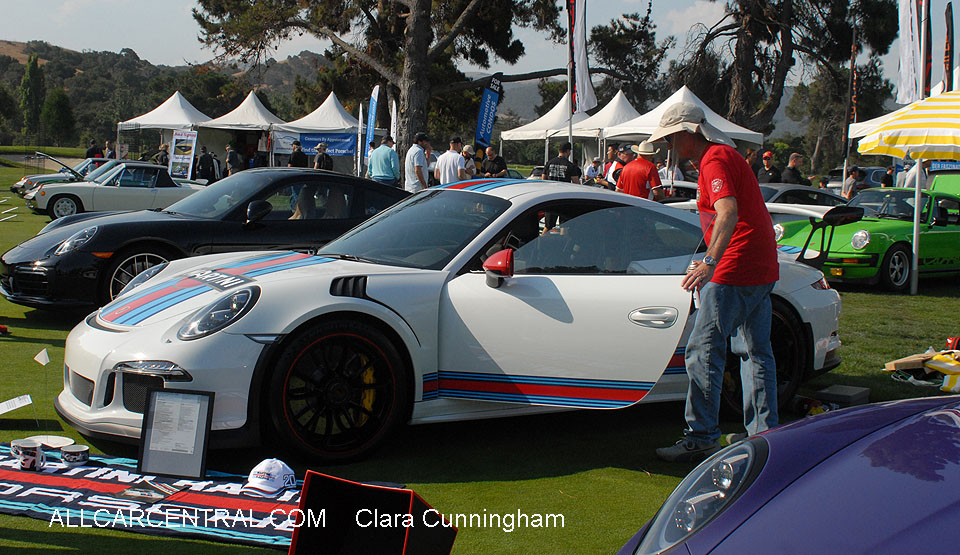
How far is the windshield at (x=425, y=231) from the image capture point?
4.30 metres

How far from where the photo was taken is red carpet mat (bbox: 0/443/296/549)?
3057 millimetres

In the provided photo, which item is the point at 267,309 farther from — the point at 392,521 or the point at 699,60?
the point at 699,60

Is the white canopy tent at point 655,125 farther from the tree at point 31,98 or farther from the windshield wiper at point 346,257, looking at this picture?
the tree at point 31,98

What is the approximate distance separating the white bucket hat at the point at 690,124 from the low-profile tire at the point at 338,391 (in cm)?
174

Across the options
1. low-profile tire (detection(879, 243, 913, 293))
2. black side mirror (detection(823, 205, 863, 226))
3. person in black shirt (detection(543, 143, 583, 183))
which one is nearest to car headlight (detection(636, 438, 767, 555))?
black side mirror (detection(823, 205, 863, 226))

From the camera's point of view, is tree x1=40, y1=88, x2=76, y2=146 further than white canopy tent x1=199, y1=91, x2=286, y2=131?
A: Yes

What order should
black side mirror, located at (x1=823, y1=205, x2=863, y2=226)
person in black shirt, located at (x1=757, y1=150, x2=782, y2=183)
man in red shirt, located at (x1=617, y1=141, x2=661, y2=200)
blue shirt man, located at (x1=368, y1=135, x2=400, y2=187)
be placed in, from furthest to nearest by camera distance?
person in black shirt, located at (x1=757, y1=150, x2=782, y2=183) → blue shirt man, located at (x1=368, y1=135, x2=400, y2=187) → man in red shirt, located at (x1=617, y1=141, x2=661, y2=200) → black side mirror, located at (x1=823, y1=205, x2=863, y2=226)

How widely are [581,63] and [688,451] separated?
37.6ft

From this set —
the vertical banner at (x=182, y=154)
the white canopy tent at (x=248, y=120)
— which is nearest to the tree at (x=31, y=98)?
the white canopy tent at (x=248, y=120)

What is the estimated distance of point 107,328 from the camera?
155 inches

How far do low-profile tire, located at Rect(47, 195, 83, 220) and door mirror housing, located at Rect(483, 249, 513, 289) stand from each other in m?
15.1

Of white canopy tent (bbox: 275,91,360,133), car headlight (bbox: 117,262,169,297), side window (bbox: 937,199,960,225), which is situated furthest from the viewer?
white canopy tent (bbox: 275,91,360,133)

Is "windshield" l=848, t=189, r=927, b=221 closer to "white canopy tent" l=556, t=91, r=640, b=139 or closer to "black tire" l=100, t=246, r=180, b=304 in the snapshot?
"black tire" l=100, t=246, r=180, b=304

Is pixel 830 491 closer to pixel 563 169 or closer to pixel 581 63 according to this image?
pixel 563 169
